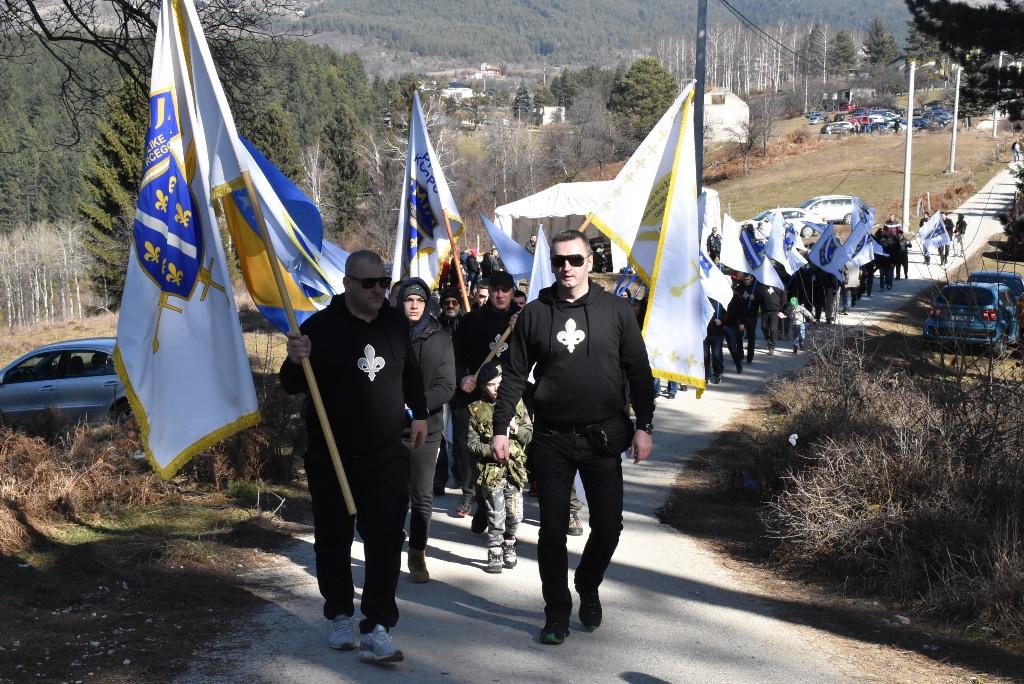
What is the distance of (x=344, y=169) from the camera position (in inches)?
2847

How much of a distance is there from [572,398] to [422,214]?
614cm

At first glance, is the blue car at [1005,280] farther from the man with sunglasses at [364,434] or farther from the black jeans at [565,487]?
the man with sunglasses at [364,434]

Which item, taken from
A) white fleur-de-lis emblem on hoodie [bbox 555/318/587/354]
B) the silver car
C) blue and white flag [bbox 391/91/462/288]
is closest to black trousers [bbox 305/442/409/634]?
white fleur-de-lis emblem on hoodie [bbox 555/318/587/354]

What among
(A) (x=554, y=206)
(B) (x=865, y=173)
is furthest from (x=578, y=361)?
(B) (x=865, y=173)

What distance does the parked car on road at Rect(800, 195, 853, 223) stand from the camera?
168ft

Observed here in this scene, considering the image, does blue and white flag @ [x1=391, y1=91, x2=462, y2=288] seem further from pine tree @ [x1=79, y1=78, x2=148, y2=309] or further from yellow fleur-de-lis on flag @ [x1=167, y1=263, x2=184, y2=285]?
pine tree @ [x1=79, y1=78, x2=148, y2=309]

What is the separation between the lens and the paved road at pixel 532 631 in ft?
17.2

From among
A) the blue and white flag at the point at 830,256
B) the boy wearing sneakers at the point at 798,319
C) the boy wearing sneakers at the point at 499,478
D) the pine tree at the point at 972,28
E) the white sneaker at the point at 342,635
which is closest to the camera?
the white sneaker at the point at 342,635

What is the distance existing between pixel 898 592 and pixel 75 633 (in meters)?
4.78

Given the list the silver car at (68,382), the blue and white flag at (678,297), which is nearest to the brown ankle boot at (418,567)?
the blue and white flag at (678,297)

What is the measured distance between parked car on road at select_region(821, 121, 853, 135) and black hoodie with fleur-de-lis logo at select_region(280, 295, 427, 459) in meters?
85.7

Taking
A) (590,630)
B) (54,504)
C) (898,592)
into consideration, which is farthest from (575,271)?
(54,504)

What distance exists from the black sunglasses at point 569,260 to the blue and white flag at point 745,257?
44.3 ft

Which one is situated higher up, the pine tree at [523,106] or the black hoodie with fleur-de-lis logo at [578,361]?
the pine tree at [523,106]
